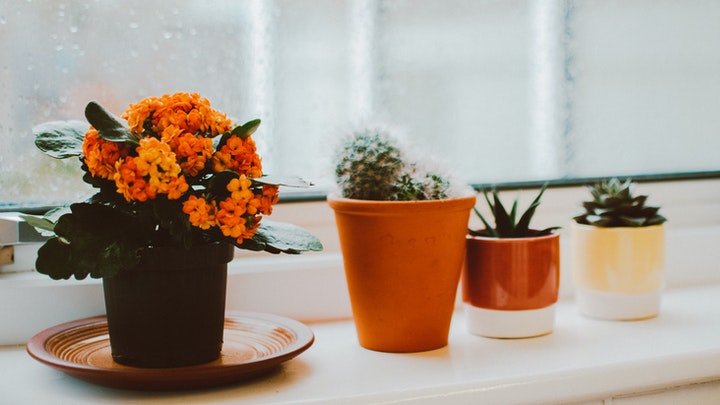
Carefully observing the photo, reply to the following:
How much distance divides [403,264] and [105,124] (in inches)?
15.0

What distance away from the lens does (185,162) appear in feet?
2.60

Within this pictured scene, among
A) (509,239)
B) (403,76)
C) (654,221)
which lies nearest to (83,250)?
(509,239)

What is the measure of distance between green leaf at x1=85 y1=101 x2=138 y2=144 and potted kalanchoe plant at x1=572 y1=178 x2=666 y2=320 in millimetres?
690

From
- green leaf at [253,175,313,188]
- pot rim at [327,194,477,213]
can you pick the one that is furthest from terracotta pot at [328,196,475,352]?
green leaf at [253,175,313,188]

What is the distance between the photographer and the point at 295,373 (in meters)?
0.89

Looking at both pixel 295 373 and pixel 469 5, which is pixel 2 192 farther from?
pixel 469 5

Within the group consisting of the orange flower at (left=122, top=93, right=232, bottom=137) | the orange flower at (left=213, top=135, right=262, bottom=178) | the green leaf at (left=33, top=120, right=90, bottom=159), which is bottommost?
the orange flower at (left=213, top=135, right=262, bottom=178)

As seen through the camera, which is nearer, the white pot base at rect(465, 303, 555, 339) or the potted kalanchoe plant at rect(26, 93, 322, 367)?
the potted kalanchoe plant at rect(26, 93, 322, 367)

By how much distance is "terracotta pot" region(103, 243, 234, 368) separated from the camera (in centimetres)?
80

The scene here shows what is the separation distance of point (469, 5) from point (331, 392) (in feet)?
2.61

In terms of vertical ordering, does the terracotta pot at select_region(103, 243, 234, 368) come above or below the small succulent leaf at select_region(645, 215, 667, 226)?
below

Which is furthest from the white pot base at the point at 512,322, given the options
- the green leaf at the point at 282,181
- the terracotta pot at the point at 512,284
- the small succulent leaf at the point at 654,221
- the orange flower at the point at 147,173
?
the orange flower at the point at 147,173

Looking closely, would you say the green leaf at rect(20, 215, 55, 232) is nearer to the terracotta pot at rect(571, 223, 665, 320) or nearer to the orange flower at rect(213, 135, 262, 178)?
the orange flower at rect(213, 135, 262, 178)

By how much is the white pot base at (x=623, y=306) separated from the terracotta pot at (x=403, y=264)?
0.93 ft
